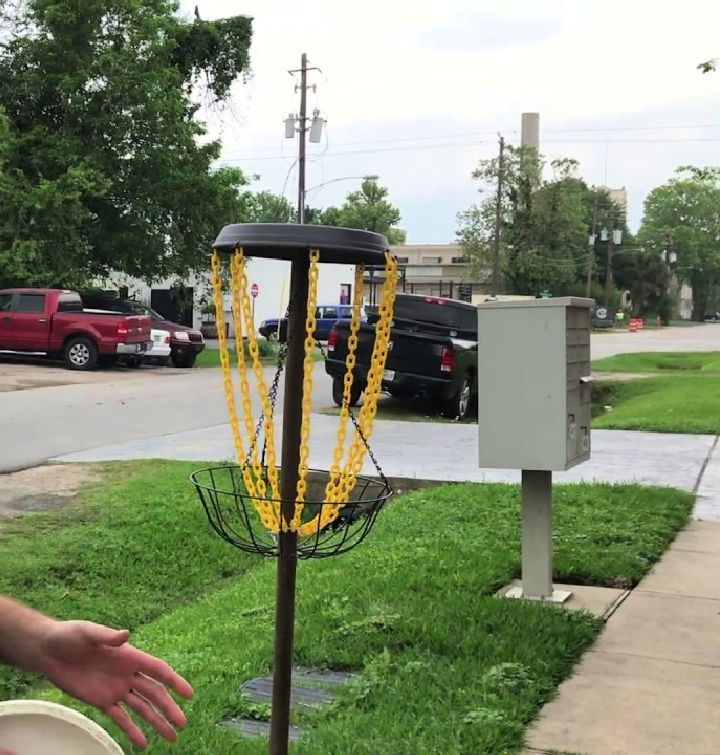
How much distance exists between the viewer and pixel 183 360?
2433 cm

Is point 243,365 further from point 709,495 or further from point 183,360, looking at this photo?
point 183,360

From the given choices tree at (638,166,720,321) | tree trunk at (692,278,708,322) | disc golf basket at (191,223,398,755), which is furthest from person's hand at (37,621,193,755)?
tree trunk at (692,278,708,322)

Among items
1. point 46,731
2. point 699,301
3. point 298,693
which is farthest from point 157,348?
point 699,301

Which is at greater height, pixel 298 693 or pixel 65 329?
pixel 65 329

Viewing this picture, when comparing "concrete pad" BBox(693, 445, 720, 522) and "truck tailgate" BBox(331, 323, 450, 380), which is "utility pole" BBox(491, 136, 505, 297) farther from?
"concrete pad" BBox(693, 445, 720, 522)

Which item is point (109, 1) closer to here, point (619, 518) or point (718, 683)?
point (619, 518)

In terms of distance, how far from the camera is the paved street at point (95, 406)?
36.8 feet

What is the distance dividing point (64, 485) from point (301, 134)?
105 ft

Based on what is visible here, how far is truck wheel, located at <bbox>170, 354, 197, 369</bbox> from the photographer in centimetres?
2428

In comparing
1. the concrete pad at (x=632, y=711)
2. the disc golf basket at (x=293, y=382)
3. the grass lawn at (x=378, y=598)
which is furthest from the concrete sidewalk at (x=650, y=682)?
the disc golf basket at (x=293, y=382)

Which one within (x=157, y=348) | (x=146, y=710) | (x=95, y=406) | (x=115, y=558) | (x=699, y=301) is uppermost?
(x=699, y=301)

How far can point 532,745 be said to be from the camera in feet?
11.3

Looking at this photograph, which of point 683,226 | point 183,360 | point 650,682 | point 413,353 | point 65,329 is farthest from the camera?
point 683,226

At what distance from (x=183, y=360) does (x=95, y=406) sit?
9.36 meters
